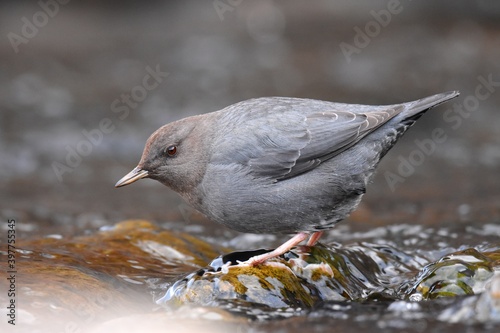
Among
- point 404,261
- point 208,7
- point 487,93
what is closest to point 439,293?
point 404,261

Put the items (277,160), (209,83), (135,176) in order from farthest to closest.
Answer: (209,83)
(135,176)
(277,160)

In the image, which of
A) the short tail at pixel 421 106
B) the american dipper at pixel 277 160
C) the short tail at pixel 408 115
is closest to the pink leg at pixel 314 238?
the american dipper at pixel 277 160

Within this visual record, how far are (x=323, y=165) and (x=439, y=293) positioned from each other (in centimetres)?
145

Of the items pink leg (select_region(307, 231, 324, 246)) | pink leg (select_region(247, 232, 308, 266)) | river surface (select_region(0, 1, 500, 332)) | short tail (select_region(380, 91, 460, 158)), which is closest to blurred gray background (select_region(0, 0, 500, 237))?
river surface (select_region(0, 1, 500, 332))

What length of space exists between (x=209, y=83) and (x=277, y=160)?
6.97 meters

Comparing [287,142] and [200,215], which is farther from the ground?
[287,142]

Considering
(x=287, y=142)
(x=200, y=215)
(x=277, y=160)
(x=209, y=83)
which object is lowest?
(x=200, y=215)

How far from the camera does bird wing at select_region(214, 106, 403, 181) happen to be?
549cm

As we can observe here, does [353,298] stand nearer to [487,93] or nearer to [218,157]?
[218,157]

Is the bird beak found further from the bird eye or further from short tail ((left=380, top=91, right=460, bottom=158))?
short tail ((left=380, top=91, right=460, bottom=158))

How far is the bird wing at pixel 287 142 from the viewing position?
5.49 meters

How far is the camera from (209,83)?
12266mm

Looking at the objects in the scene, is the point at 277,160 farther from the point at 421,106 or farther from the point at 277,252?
the point at 421,106

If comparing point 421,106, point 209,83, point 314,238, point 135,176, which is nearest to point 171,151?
point 135,176
